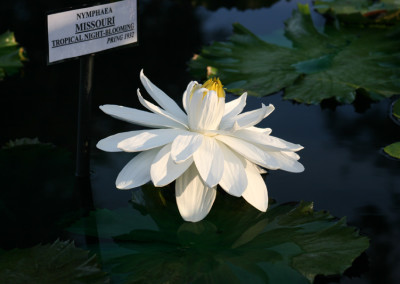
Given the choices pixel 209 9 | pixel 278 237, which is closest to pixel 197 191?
pixel 278 237

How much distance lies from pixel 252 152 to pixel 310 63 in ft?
2.78

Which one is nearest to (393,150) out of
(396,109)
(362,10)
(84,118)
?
(396,109)

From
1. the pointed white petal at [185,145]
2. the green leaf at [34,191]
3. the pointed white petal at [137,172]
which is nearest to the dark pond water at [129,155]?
the green leaf at [34,191]

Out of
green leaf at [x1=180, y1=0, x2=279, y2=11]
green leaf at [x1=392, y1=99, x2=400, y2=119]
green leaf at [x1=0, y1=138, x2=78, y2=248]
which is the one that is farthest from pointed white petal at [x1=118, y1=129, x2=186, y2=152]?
green leaf at [x1=180, y1=0, x2=279, y2=11]

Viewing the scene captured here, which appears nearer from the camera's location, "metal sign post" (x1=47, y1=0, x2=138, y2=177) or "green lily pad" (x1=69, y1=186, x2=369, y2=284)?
"green lily pad" (x1=69, y1=186, x2=369, y2=284)

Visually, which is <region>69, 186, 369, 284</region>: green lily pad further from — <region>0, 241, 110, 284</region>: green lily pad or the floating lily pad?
the floating lily pad

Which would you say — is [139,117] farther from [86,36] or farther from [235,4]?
[235,4]

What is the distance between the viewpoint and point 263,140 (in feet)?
3.51

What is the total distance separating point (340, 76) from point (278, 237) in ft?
2.81

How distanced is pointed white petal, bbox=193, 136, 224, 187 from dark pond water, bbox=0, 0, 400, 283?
0.22 m

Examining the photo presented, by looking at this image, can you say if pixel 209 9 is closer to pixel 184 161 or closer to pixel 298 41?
pixel 298 41

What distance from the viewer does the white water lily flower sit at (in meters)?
1.01

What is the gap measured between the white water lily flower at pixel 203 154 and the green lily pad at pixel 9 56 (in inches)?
32.7

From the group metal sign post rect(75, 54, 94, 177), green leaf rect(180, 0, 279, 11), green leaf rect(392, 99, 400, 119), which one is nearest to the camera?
metal sign post rect(75, 54, 94, 177)
